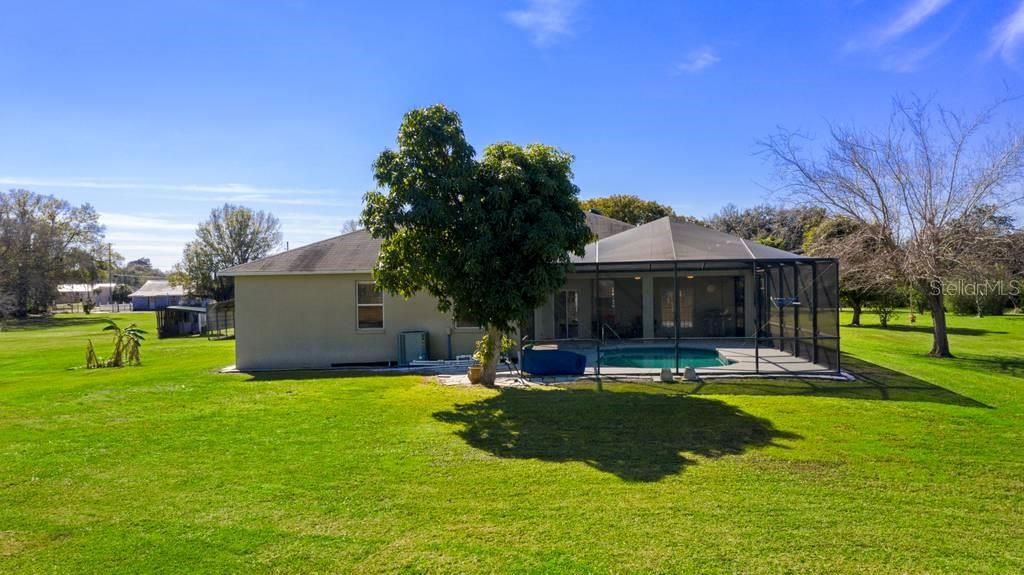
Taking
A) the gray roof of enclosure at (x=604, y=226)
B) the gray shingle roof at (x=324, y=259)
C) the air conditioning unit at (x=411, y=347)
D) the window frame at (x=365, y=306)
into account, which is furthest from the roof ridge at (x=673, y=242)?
the window frame at (x=365, y=306)

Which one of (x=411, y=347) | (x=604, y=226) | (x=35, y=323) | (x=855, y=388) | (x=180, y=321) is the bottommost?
(x=855, y=388)

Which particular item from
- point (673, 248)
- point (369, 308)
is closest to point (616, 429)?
point (673, 248)

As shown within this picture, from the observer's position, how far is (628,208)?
43.7 metres

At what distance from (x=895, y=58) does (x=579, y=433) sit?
13.6 m

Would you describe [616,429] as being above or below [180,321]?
below

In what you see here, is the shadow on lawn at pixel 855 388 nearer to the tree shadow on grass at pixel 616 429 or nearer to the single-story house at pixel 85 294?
the tree shadow on grass at pixel 616 429

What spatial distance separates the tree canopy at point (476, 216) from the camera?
33.4 ft

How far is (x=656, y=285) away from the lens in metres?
19.8

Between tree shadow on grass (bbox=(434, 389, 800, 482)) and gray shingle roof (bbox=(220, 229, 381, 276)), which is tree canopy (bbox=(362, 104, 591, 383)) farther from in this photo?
gray shingle roof (bbox=(220, 229, 381, 276))

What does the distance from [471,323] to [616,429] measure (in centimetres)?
736

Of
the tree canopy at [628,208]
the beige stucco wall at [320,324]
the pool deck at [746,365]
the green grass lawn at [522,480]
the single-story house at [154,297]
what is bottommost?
the green grass lawn at [522,480]

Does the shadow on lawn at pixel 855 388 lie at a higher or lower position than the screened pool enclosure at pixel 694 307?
lower

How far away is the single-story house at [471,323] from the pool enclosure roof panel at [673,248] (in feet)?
0.10

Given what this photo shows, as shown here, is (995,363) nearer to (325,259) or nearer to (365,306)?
(365,306)
